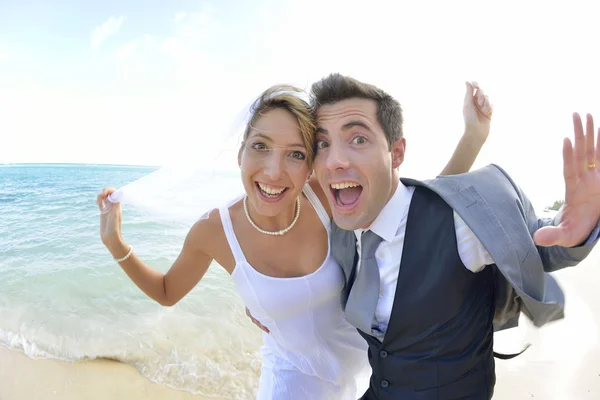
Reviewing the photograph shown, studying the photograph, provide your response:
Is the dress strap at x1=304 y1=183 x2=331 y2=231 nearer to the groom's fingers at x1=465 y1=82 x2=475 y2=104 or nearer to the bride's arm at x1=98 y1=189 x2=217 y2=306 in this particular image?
the bride's arm at x1=98 y1=189 x2=217 y2=306

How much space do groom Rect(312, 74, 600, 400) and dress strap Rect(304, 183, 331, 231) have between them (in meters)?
0.49

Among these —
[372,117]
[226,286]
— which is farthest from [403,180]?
[226,286]

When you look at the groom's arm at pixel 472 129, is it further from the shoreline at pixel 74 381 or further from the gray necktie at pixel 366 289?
the shoreline at pixel 74 381

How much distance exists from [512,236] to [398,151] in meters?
0.76

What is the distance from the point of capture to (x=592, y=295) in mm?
4555

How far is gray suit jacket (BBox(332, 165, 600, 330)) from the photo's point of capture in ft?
5.04

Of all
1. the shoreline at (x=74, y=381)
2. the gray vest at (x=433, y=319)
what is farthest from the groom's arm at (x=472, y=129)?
the shoreline at (x=74, y=381)

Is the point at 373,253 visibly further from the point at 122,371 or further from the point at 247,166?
the point at 122,371

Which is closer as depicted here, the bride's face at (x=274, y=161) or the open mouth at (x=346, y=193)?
the open mouth at (x=346, y=193)

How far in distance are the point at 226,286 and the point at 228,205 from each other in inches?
181

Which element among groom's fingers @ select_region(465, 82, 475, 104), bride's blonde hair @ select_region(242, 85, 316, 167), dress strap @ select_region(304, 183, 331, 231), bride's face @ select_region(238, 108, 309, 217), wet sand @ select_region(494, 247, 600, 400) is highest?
groom's fingers @ select_region(465, 82, 475, 104)

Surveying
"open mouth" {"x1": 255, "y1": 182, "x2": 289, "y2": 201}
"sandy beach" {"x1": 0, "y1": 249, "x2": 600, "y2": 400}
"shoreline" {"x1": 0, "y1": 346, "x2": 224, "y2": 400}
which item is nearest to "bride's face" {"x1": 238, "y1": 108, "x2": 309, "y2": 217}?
"open mouth" {"x1": 255, "y1": 182, "x2": 289, "y2": 201}

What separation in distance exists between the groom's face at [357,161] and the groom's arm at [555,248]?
56 centimetres

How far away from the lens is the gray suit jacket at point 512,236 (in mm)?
1535
